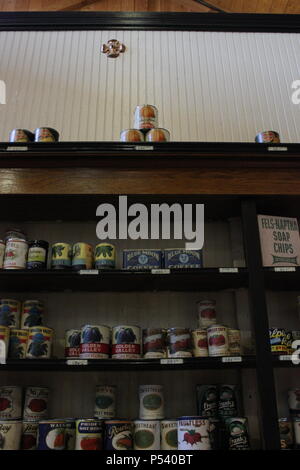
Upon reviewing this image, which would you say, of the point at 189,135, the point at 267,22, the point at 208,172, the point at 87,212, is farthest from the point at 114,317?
the point at 267,22

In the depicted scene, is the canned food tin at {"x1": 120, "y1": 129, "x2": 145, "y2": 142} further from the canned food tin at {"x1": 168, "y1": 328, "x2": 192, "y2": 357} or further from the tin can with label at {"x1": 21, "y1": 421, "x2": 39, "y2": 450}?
the tin can with label at {"x1": 21, "y1": 421, "x2": 39, "y2": 450}

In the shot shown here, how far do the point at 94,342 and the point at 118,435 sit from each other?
0.39 meters

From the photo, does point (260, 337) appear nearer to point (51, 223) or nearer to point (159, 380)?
point (159, 380)

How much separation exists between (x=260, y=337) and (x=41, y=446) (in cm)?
102

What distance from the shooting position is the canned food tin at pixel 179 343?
6.23 ft

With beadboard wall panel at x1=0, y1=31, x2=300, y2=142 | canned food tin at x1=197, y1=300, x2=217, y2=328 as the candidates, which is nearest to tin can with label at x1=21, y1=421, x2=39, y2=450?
canned food tin at x1=197, y1=300, x2=217, y2=328

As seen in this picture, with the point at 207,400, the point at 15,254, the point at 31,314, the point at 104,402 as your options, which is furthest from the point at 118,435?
the point at 15,254

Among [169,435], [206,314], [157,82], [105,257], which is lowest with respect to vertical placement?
[169,435]

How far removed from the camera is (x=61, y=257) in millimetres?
2049

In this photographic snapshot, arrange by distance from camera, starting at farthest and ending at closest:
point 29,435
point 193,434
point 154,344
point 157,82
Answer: point 157,82 < point 154,344 < point 29,435 < point 193,434

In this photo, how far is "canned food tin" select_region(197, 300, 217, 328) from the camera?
2.08 metres

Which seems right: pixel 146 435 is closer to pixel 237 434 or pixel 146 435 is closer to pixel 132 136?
pixel 237 434

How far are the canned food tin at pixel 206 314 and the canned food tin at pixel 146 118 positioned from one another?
A: 1.03 metres

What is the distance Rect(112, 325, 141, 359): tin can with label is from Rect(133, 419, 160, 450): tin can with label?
28 centimetres
